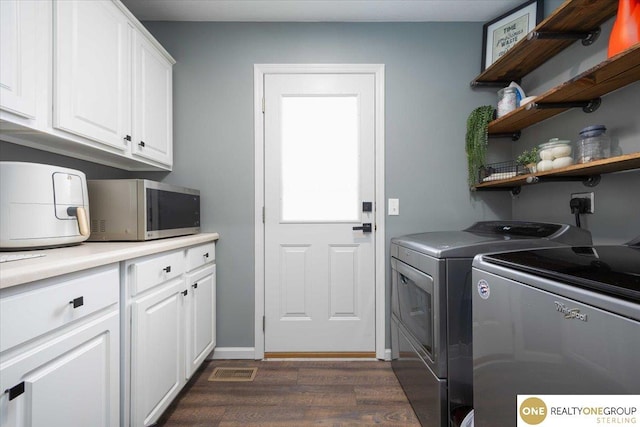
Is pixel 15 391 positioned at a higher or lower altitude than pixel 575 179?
lower

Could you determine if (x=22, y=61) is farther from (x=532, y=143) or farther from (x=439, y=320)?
(x=532, y=143)

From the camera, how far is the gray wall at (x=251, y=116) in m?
2.17

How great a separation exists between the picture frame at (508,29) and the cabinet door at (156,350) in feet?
8.18

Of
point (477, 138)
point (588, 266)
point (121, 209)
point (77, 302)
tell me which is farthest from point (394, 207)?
point (77, 302)

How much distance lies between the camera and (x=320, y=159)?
2.20m

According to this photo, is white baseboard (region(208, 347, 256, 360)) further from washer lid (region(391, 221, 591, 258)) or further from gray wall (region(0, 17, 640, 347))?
washer lid (region(391, 221, 591, 258))

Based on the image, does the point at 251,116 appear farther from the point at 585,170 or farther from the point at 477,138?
the point at 585,170

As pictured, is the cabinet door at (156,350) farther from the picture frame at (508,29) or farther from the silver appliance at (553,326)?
the picture frame at (508,29)

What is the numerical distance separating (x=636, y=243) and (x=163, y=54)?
2.65 meters

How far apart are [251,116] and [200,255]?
3.47 feet

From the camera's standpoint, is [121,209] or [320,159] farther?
[320,159]

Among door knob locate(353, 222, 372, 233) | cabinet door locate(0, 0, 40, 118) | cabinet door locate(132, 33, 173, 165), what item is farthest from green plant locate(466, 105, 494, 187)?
cabinet door locate(0, 0, 40, 118)

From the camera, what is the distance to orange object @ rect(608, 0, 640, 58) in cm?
117

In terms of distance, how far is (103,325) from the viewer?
3.49 ft
